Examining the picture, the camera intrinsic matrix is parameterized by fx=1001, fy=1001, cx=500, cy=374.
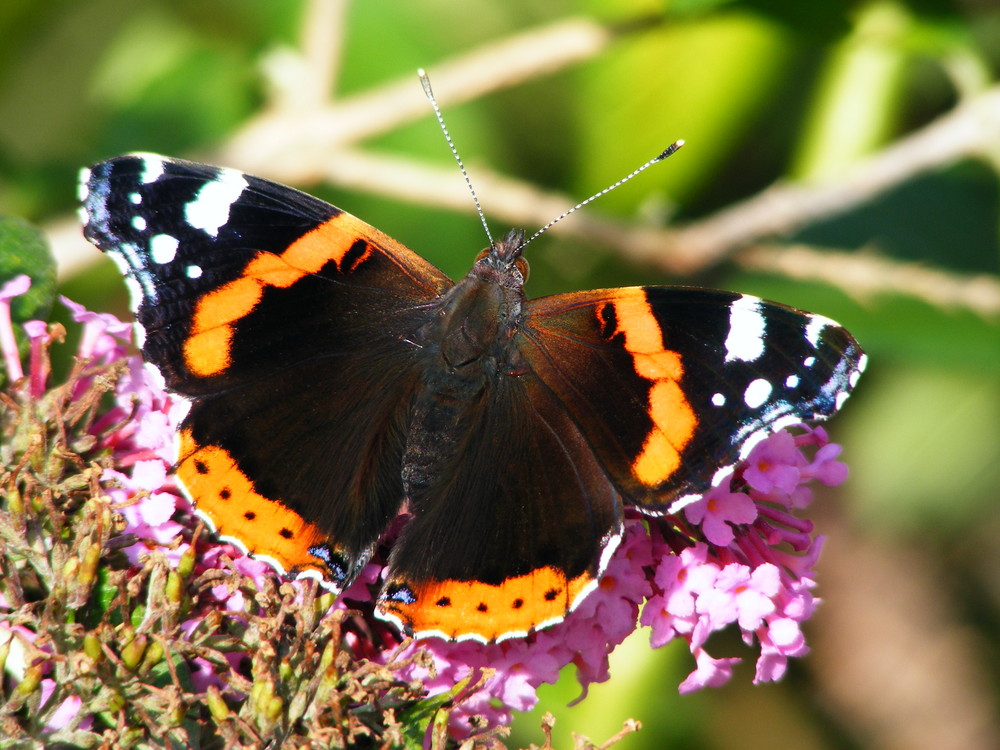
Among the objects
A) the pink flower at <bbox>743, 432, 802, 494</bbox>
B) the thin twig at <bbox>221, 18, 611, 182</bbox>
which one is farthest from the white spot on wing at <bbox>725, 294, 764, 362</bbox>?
the thin twig at <bbox>221, 18, 611, 182</bbox>

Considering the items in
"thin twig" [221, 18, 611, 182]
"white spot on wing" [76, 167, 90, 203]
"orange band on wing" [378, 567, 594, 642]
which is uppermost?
"thin twig" [221, 18, 611, 182]

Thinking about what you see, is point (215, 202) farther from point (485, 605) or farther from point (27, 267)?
point (485, 605)

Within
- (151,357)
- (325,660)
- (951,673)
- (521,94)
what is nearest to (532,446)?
(325,660)

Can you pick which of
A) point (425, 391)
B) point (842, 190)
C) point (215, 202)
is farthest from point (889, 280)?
point (215, 202)

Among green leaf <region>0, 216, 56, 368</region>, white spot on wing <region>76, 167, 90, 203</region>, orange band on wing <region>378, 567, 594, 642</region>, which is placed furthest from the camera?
green leaf <region>0, 216, 56, 368</region>

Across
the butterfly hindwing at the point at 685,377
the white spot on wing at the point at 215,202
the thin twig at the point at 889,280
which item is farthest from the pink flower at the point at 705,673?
the thin twig at the point at 889,280

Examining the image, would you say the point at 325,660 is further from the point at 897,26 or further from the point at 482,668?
the point at 897,26

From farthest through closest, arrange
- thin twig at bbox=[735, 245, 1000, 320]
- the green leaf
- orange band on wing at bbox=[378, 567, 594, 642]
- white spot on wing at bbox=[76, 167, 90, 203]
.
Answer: thin twig at bbox=[735, 245, 1000, 320] < the green leaf < white spot on wing at bbox=[76, 167, 90, 203] < orange band on wing at bbox=[378, 567, 594, 642]

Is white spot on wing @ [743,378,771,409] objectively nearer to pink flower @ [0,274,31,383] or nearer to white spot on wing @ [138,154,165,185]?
white spot on wing @ [138,154,165,185]
